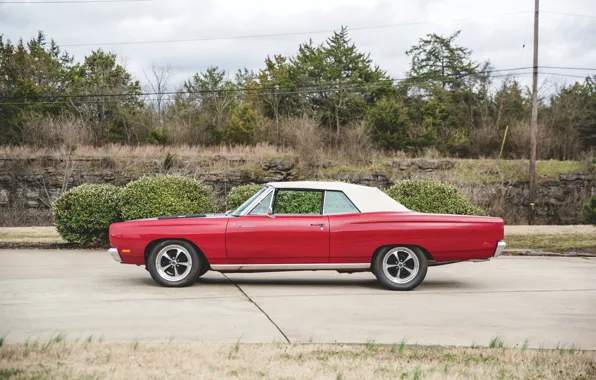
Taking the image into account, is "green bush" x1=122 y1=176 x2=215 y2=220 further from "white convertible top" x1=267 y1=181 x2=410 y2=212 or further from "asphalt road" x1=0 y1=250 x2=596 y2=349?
"white convertible top" x1=267 y1=181 x2=410 y2=212

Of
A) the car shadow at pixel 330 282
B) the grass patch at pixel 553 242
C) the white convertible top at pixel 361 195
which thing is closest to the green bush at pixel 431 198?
the grass patch at pixel 553 242

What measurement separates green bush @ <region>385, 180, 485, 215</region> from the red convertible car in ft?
20.8

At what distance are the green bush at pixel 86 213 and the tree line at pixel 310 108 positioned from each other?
101ft

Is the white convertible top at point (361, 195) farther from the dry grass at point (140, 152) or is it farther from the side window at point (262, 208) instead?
the dry grass at point (140, 152)

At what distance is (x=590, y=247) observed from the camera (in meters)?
17.2

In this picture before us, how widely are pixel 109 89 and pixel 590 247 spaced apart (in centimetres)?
4932

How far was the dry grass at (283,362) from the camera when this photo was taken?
17.0 ft

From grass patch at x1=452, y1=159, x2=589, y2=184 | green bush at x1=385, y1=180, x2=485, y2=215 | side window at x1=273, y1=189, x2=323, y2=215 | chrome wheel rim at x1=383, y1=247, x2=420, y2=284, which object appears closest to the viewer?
chrome wheel rim at x1=383, y1=247, x2=420, y2=284

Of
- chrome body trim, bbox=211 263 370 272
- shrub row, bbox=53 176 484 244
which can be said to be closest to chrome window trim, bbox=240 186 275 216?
chrome body trim, bbox=211 263 370 272

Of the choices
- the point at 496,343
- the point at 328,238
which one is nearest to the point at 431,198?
the point at 328,238

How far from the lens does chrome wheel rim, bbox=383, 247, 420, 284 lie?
31.9 ft

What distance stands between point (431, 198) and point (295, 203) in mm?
5379

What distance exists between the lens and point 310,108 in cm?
5688

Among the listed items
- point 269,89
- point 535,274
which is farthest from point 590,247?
point 269,89
